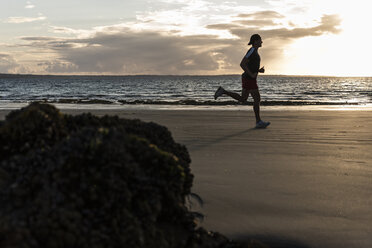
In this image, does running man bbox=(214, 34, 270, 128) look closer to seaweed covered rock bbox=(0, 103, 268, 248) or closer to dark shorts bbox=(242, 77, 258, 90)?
dark shorts bbox=(242, 77, 258, 90)

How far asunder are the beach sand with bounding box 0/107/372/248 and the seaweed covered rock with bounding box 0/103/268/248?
Answer: 71 cm

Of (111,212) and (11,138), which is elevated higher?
(11,138)

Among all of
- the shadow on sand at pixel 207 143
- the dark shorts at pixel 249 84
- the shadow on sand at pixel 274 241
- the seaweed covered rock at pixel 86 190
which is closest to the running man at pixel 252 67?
the dark shorts at pixel 249 84

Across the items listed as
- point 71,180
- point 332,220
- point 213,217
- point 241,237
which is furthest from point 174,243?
point 332,220

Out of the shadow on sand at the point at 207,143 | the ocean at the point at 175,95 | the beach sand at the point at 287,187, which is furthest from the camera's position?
the ocean at the point at 175,95

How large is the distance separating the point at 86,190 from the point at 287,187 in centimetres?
234

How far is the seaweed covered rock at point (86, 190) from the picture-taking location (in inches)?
58.9

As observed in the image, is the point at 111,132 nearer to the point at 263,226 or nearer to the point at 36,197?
the point at 36,197

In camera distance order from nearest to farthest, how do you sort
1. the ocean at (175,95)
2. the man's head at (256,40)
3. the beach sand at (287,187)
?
the beach sand at (287,187) → the man's head at (256,40) → the ocean at (175,95)

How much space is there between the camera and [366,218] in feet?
9.12

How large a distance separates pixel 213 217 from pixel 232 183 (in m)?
0.87

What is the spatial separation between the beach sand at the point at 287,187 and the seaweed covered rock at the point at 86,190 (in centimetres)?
71

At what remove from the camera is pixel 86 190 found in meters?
1.62

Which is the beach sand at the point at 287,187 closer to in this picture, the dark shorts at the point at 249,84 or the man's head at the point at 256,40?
the dark shorts at the point at 249,84
